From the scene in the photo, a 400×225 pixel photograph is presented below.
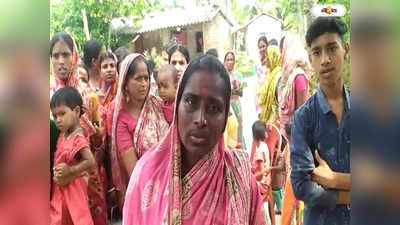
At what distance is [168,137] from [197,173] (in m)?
0.19

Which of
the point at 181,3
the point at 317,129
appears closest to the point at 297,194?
the point at 317,129

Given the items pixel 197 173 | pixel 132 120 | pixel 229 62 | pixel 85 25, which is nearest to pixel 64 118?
pixel 132 120

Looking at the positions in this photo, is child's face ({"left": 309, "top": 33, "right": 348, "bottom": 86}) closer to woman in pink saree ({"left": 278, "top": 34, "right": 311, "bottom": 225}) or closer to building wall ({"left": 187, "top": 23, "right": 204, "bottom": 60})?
woman in pink saree ({"left": 278, "top": 34, "right": 311, "bottom": 225})

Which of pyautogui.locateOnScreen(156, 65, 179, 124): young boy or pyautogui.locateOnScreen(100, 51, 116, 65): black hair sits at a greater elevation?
pyautogui.locateOnScreen(100, 51, 116, 65): black hair

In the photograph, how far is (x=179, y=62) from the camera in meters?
1.95

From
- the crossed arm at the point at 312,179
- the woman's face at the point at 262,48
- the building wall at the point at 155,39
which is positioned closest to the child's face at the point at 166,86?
the building wall at the point at 155,39

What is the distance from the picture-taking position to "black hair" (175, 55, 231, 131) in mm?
1797

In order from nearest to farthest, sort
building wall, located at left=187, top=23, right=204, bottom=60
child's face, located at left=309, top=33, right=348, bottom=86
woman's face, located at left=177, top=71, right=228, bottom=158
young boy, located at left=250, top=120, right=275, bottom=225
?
woman's face, located at left=177, top=71, right=228, bottom=158
child's face, located at left=309, top=33, right=348, bottom=86
building wall, located at left=187, top=23, right=204, bottom=60
young boy, located at left=250, top=120, right=275, bottom=225

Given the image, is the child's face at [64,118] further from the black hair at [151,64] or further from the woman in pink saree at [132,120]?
the black hair at [151,64]

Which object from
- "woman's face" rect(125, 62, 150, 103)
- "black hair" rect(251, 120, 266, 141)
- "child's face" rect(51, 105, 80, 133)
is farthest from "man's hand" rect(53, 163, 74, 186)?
"black hair" rect(251, 120, 266, 141)

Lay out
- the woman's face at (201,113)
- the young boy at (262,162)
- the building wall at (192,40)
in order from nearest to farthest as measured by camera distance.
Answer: the woman's face at (201,113), the building wall at (192,40), the young boy at (262,162)

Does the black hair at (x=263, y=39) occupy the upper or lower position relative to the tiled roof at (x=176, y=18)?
lower

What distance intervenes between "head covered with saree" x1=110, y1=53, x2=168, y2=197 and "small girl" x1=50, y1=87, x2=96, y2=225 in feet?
0.41

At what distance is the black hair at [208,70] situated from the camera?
1797 millimetres
